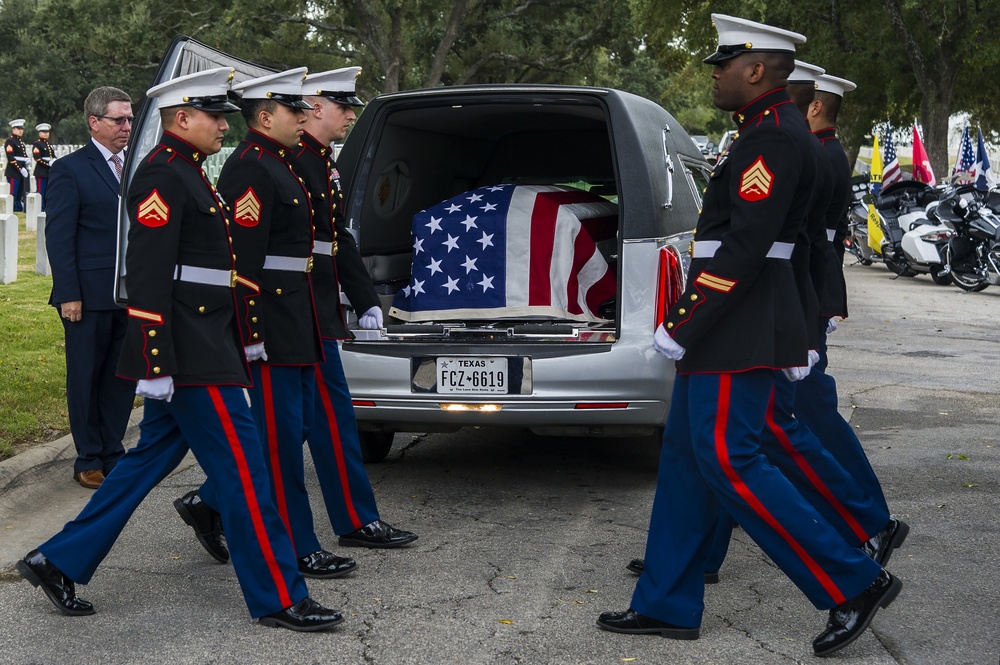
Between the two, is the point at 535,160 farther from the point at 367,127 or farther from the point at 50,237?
the point at 50,237

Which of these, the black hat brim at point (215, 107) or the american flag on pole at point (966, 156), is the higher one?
the black hat brim at point (215, 107)

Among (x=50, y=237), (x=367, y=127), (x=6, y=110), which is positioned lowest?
(x=6, y=110)

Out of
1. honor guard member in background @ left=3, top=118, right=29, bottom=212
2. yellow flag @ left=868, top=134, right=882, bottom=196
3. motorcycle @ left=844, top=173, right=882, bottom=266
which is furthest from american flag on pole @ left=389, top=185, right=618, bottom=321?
honor guard member in background @ left=3, top=118, right=29, bottom=212

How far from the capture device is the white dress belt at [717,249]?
418 cm

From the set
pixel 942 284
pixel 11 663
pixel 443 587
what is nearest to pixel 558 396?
pixel 443 587

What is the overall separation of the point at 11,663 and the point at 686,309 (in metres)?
2.33

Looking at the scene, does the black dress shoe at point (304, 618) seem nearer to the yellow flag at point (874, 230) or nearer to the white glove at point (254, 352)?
the white glove at point (254, 352)

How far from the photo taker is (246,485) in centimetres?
429

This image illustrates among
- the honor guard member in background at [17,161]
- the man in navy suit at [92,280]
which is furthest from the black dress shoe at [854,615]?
the honor guard member in background at [17,161]

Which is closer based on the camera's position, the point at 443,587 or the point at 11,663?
the point at 11,663

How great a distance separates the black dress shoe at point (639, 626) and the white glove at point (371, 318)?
1.77 meters

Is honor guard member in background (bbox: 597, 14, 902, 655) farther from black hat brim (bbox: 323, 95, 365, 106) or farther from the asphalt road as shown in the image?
black hat brim (bbox: 323, 95, 365, 106)

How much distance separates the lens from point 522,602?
4.62 m

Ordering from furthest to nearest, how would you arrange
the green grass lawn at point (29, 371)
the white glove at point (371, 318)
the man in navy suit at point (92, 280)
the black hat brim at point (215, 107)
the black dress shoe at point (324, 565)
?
the green grass lawn at point (29, 371) → the man in navy suit at point (92, 280) → the white glove at point (371, 318) → the black dress shoe at point (324, 565) → the black hat brim at point (215, 107)
